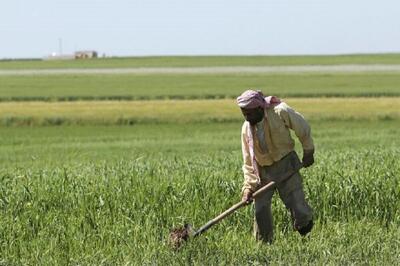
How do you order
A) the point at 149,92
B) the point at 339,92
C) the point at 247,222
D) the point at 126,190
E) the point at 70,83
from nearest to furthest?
1. the point at 247,222
2. the point at 126,190
3. the point at 339,92
4. the point at 149,92
5. the point at 70,83

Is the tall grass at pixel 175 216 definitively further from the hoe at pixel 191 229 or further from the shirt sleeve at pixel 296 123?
the shirt sleeve at pixel 296 123

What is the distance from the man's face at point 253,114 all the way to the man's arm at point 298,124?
6.4 inches

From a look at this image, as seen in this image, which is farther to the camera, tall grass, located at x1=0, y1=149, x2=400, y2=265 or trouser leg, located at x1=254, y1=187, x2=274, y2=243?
trouser leg, located at x1=254, y1=187, x2=274, y2=243

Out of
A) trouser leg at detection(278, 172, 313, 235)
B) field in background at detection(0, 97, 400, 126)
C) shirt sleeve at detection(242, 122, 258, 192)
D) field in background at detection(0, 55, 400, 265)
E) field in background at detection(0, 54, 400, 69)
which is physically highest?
shirt sleeve at detection(242, 122, 258, 192)

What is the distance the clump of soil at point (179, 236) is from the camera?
7.88m

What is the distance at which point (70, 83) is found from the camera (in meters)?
46.9

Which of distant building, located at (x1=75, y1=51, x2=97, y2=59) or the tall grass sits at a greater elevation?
the tall grass

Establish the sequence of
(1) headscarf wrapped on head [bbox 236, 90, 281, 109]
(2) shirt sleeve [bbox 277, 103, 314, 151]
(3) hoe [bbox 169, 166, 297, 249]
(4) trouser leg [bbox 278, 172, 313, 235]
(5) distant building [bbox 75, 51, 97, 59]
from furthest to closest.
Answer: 1. (5) distant building [bbox 75, 51, 97, 59]
2. (4) trouser leg [bbox 278, 172, 313, 235]
3. (3) hoe [bbox 169, 166, 297, 249]
4. (2) shirt sleeve [bbox 277, 103, 314, 151]
5. (1) headscarf wrapped on head [bbox 236, 90, 281, 109]

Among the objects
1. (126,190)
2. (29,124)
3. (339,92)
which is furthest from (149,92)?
(126,190)

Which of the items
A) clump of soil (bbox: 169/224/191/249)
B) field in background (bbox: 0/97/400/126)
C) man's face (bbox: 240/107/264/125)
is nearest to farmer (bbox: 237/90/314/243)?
man's face (bbox: 240/107/264/125)

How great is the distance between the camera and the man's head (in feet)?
25.1

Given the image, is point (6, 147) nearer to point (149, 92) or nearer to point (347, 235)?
point (347, 235)

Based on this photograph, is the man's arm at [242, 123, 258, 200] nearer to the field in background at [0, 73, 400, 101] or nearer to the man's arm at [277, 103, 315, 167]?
the man's arm at [277, 103, 315, 167]

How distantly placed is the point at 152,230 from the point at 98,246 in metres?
0.60
